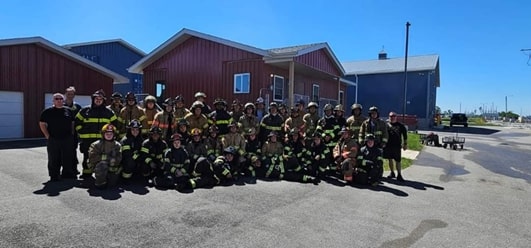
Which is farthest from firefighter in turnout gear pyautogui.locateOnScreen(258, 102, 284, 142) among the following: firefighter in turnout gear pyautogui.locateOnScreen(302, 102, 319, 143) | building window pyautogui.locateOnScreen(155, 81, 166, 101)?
building window pyautogui.locateOnScreen(155, 81, 166, 101)

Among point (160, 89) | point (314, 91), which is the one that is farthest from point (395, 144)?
point (160, 89)

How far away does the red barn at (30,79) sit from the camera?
561 inches

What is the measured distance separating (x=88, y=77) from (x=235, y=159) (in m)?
13.3

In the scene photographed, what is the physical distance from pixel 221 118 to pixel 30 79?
11.7 m

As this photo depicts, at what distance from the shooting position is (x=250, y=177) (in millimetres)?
7766

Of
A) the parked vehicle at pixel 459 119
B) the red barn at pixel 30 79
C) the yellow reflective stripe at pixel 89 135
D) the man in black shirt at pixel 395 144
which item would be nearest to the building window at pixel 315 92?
the man in black shirt at pixel 395 144

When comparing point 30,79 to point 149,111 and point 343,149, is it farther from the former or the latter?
point 343,149

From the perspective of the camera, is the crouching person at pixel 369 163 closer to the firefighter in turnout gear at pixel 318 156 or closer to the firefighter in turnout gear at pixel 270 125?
the firefighter in turnout gear at pixel 318 156

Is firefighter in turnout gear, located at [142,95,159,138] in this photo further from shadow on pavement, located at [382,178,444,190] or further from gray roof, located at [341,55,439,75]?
gray roof, located at [341,55,439,75]

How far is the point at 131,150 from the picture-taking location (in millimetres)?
6711

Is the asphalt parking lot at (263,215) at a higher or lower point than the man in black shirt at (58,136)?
lower

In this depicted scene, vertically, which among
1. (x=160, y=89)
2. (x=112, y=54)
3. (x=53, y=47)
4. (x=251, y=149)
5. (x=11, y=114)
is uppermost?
(x=112, y=54)

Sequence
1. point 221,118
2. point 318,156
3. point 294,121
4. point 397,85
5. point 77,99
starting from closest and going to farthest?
point 318,156, point 221,118, point 294,121, point 77,99, point 397,85

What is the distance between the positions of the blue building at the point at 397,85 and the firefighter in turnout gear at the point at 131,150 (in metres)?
31.1
